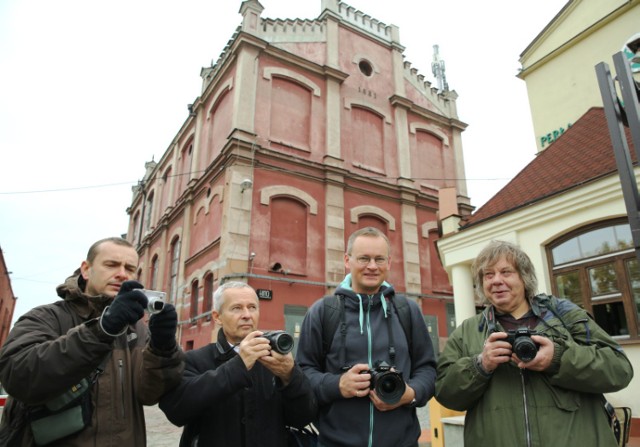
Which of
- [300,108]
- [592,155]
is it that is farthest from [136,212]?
[592,155]

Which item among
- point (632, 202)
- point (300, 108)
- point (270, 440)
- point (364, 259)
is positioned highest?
point (300, 108)

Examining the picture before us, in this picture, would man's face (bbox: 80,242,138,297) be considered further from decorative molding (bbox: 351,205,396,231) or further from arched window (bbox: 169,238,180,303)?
arched window (bbox: 169,238,180,303)

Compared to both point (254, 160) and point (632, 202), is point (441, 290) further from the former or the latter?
point (632, 202)

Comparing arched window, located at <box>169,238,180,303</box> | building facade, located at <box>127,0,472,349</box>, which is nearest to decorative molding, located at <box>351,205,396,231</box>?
building facade, located at <box>127,0,472,349</box>

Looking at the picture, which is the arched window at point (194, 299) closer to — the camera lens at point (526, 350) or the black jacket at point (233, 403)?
the black jacket at point (233, 403)

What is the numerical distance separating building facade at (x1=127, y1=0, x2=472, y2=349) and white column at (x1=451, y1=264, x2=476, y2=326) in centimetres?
612

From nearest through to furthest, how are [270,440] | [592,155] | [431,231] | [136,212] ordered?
[270,440] → [592,155] → [431,231] → [136,212]

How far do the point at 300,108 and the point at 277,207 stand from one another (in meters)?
4.58

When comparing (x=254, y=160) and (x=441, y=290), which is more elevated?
(x=254, y=160)

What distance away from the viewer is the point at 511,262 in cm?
258

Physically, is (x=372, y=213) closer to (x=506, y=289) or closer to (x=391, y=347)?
(x=506, y=289)

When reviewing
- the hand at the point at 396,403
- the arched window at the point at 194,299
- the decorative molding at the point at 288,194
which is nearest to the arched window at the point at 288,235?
the decorative molding at the point at 288,194

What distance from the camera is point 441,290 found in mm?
17516

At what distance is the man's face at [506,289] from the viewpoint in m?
2.52
